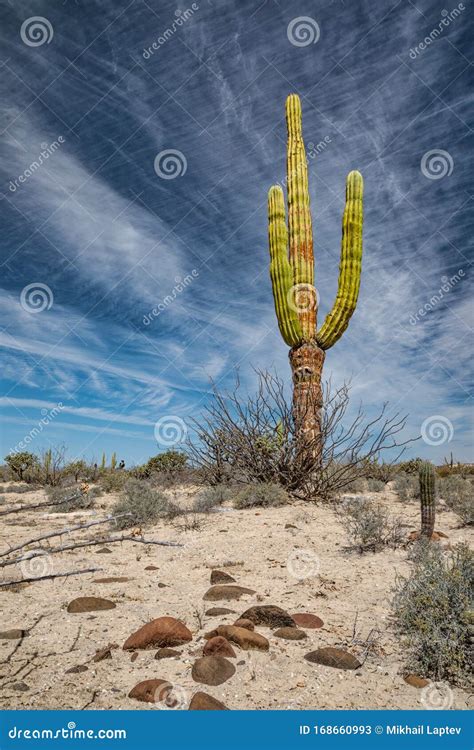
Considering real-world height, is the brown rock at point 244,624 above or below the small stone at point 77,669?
above

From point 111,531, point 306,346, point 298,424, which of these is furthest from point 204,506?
point 306,346

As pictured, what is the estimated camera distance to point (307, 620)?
2.89m

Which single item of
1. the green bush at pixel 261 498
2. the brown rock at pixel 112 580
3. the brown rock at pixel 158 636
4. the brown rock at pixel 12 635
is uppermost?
the green bush at pixel 261 498

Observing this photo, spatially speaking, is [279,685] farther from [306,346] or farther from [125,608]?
[306,346]

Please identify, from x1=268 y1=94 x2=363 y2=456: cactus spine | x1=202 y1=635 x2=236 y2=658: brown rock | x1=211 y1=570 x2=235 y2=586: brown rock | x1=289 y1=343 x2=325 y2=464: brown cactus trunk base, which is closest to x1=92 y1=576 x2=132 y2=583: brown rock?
x1=211 y1=570 x2=235 y2=586: brown rock

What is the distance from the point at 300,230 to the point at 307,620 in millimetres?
7851

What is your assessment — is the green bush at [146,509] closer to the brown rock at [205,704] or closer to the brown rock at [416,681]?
the brown rock at [205,704]

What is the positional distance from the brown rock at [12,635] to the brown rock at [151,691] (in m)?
1.06

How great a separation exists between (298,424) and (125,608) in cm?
539

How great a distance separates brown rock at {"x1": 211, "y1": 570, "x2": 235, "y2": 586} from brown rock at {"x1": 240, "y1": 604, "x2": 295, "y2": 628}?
852mm

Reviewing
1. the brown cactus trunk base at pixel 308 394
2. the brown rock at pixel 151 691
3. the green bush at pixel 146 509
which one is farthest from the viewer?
the brown cactus trunk base at pixel 308 394

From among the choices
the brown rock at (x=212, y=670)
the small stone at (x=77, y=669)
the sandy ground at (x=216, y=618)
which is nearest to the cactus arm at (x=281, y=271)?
the sandy ground at (x=216, y=618)

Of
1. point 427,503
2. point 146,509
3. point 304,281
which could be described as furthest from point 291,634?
point 304,281

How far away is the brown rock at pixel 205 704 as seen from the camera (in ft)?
6.24
